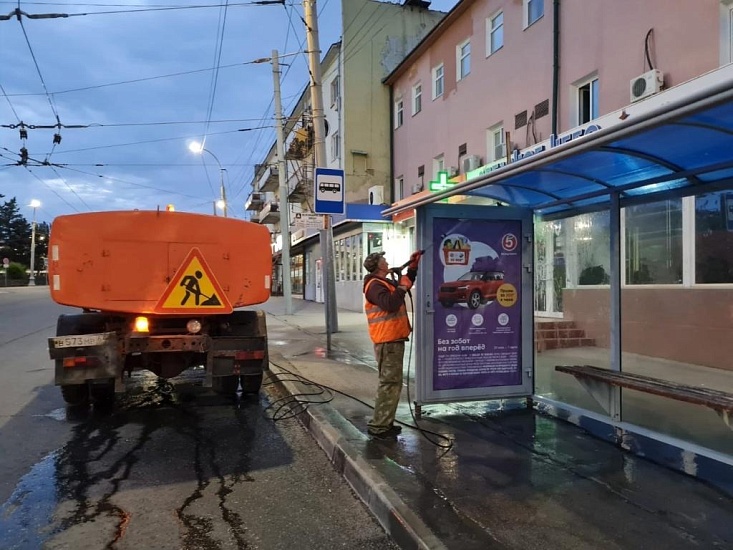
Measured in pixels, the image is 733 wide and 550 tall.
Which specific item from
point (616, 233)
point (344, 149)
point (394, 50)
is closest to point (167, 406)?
point (616, 233)

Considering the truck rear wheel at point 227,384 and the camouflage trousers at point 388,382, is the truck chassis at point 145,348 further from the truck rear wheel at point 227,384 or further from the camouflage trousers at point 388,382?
the camouflage trousers at point 388,382

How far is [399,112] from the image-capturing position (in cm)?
2367

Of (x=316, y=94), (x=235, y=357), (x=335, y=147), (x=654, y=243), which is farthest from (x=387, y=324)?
(x=335, y=147)

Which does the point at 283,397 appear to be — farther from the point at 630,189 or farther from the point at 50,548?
the point at 630,189

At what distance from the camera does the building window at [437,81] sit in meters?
19.1

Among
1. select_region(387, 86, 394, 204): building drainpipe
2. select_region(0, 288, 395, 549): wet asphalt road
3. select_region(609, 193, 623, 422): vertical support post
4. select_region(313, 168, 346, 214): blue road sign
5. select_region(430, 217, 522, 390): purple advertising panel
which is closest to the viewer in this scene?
select_region(0, 288, 395, 549): wet asphalt road

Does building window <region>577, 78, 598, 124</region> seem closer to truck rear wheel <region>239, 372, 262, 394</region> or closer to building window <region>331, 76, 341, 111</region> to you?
truck rear wheel <region>239, 372, 262, 394</region>

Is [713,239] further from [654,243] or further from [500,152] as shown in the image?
[500,152]

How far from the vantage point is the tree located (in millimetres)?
89188

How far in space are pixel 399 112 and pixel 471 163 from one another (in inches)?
340

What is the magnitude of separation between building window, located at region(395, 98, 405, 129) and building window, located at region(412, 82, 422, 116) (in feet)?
4.83

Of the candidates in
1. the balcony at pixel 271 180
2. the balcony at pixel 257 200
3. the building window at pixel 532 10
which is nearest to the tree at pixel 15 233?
the balcony at pixel 257 200

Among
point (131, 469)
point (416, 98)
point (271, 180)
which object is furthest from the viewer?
point (271, 180)

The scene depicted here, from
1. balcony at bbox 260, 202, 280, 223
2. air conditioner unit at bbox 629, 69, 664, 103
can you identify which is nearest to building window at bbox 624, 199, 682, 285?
air conditioner unit at bbox 629, 69, 664, 103
